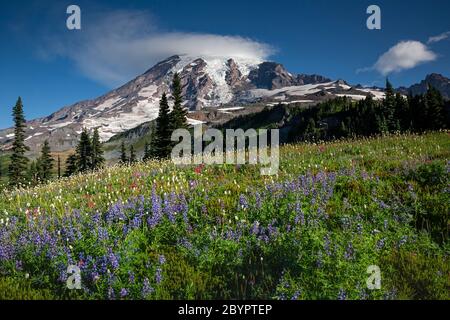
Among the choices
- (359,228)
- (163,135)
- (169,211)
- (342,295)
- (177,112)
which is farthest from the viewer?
(177,112)

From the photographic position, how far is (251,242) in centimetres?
669

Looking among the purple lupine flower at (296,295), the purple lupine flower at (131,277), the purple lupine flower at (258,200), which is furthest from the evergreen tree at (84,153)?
the purple lupine flower at (296,295)

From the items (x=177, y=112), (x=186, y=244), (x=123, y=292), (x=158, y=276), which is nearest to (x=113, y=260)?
(x=123, y=292)

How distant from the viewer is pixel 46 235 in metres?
6.83

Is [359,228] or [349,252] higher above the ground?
[359,228]

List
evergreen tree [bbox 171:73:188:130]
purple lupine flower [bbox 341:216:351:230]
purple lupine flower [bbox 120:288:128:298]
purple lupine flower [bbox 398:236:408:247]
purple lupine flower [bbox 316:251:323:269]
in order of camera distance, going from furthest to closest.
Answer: evergreen tree [bbox 171:73:188:130]
purple lupine flower [bbox 341:216:351:230]
purple lupine flower [bbox 398:236:408:247]
purple lupine flower [bbox 316:251:323:269]
purple lupine flower [bbox 120:288:128:298]

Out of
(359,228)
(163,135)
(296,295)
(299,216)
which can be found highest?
(163,135)

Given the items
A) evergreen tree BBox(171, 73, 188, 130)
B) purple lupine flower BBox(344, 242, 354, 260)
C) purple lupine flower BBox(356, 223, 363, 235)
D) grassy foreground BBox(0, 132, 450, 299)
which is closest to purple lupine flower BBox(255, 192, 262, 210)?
grassy foreground BBox(0, 132, 450, 299)

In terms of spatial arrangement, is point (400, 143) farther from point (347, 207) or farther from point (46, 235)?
point (46, 235)

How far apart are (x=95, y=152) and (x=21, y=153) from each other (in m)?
18.6

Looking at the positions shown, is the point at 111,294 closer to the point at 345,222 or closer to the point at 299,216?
the point at 299,216

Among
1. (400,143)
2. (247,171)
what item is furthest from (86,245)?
(400,143)

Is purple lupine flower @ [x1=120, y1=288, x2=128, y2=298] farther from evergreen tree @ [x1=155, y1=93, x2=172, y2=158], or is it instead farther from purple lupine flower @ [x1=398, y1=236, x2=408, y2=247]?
evergreen tree @ [x1=155, y1=93, x2=172, y2=158]

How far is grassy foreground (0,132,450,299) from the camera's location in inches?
212
